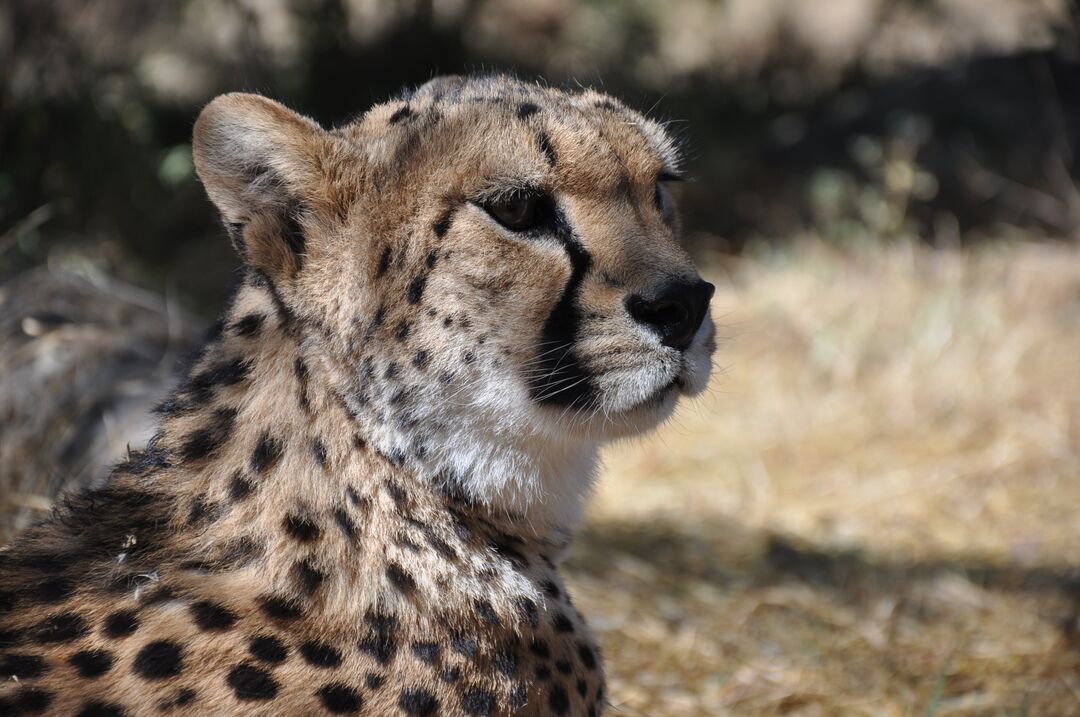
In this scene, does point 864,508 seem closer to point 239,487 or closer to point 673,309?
point 673,309

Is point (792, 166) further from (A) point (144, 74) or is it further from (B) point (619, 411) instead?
(B) point (619, 411)

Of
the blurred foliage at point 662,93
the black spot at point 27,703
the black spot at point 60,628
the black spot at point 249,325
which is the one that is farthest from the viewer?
the blurred foliage at point 662,93

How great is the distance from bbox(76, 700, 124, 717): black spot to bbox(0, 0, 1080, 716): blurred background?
1189mm

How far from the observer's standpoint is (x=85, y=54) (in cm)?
656

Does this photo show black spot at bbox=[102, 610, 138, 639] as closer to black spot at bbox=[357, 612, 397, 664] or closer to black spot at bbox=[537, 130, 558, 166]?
black spot at bbox=[357, 612, 397, 664]

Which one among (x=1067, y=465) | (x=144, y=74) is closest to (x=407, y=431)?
(x=1067, y=465)

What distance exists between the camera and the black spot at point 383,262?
1.79 m

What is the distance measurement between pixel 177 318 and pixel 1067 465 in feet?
9.95

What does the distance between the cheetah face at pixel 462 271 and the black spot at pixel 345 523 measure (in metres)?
0.13

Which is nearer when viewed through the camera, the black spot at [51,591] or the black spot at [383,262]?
the black spot at [51,591]

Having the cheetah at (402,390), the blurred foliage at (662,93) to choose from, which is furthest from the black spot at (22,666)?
the blurred foliage at (662,93)

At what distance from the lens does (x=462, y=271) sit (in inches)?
70.6

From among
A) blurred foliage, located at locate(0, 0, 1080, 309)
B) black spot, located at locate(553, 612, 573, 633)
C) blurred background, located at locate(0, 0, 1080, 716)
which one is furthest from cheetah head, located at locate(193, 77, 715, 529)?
blurred foliage, located at locate(0, 0, 1080, 309)

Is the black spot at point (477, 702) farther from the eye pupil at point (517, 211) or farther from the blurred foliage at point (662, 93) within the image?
the blurred foliage at point (662, 93)
